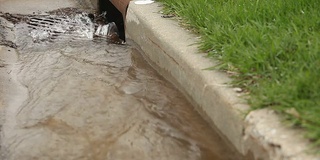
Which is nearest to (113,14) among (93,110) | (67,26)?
(67,26)

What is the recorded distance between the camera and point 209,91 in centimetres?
259

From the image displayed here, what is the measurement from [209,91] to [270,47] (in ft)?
1.41

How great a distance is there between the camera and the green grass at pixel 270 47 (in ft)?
7.18

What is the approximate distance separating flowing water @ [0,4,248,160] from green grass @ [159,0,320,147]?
0.37 meters

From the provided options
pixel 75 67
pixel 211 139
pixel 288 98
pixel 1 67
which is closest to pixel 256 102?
pixel 288 98

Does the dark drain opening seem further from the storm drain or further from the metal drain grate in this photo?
the metal drain grate

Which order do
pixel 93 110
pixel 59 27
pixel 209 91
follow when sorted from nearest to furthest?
1. pixel 209 91
2. pixel 93 110
3. pixel 59 27


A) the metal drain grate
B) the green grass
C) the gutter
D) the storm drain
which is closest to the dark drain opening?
the storm drain

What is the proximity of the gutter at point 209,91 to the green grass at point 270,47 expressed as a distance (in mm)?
68

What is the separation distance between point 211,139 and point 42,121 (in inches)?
41.4

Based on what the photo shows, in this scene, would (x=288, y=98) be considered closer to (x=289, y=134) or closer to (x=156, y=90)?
(x=289, y=134)

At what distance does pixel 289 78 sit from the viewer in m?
2.33

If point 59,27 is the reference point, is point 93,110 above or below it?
above

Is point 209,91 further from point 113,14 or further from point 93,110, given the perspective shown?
point 113,14
